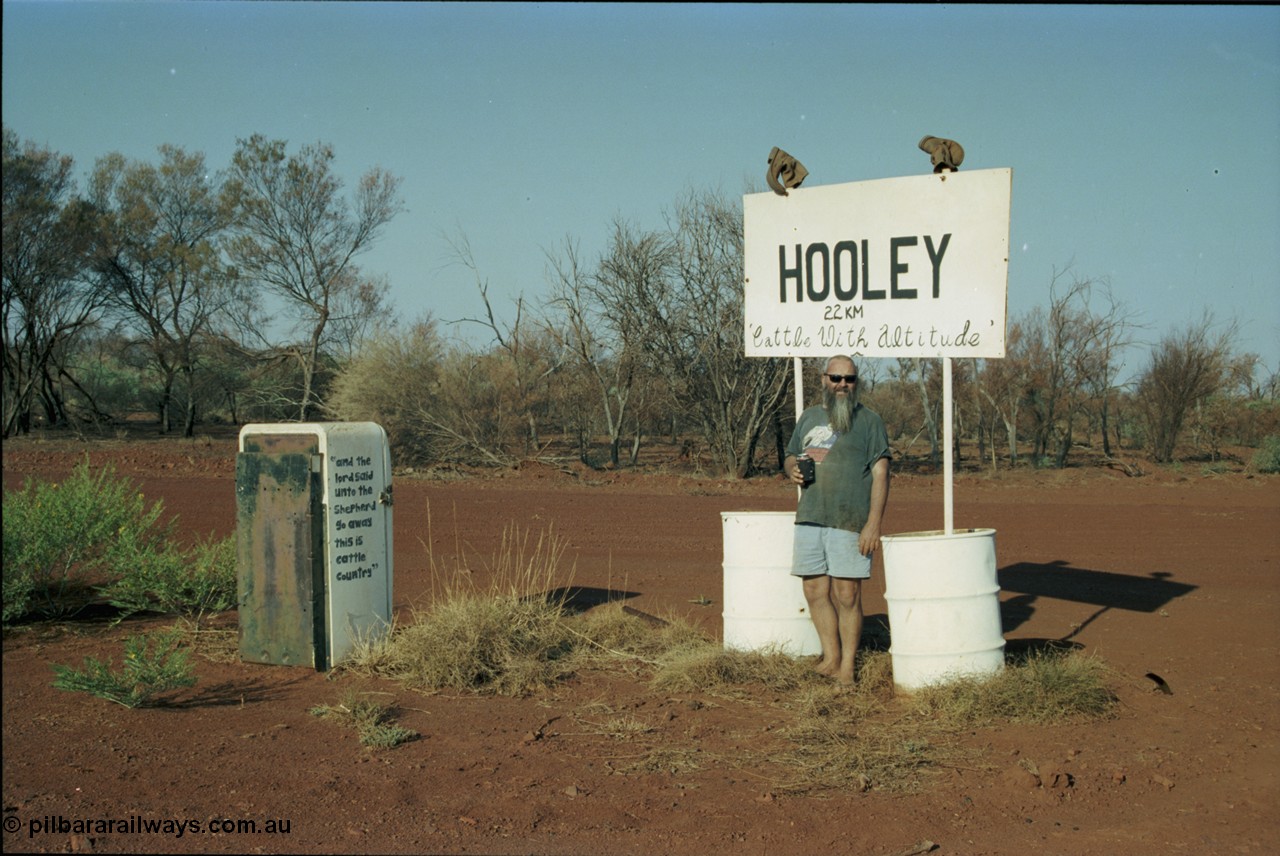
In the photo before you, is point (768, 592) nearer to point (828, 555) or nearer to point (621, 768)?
point (828, 555)

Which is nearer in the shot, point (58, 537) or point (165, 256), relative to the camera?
point (58, 537)

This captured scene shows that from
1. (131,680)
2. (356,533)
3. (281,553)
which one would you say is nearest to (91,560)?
(281,553)

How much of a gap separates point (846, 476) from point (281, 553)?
11.0 feet

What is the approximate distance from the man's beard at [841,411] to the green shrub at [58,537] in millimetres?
4775

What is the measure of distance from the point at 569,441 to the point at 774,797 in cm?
2827

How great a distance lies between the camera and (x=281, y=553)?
673cm

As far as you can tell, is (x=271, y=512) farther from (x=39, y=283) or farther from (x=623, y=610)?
(x=39, y=283)

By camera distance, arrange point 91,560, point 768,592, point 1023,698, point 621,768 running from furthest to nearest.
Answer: point 91,560 → point 768,592 → point 1023,698 → point 621,768

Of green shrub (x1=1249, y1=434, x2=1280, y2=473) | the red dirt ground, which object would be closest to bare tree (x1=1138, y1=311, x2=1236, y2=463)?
green shrub (x1=1249, y1=434, x2=1280, y2=473)

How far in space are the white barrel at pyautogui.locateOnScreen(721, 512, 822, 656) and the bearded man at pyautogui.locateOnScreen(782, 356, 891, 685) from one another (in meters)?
0.22

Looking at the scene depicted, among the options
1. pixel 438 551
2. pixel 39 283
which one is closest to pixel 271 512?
pixel 438 551

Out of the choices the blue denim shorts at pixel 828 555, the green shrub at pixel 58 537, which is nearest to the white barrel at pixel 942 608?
the blue denim shorts at pixel 828 555

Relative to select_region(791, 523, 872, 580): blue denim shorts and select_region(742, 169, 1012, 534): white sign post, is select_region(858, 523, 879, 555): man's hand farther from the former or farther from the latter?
select_region(742, 169, 1012, 534): white sign post

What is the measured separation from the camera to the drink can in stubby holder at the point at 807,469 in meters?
6.66
